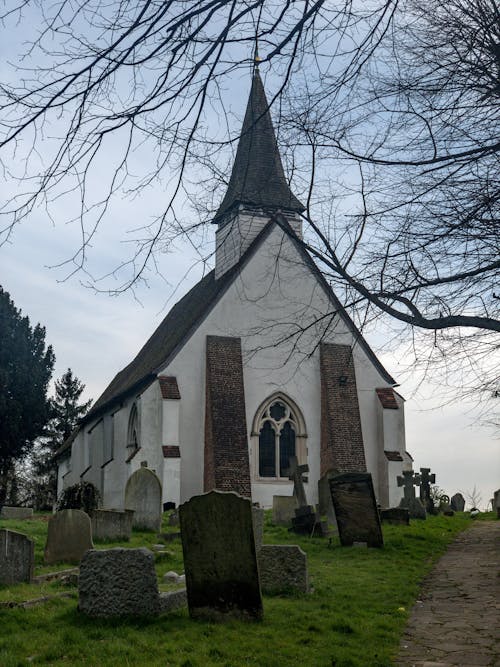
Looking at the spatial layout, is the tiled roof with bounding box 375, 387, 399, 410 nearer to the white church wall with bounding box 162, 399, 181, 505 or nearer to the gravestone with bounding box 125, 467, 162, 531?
the white church wall with bounding box 162, 399, 181, 505

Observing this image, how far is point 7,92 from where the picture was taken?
4637 mm

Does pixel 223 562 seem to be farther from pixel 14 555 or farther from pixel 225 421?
pixel 225 421

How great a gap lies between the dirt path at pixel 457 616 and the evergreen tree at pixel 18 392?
82.4 ft

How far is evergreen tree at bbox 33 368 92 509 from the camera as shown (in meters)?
41.0

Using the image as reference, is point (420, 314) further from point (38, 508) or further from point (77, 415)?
point (77, 415)

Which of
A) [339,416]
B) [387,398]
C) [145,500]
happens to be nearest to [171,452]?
[339,416]

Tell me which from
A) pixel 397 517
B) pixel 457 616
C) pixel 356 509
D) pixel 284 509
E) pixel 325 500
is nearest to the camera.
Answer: pixel 457 616

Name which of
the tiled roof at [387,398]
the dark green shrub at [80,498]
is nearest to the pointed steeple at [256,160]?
the dark green shrub at [80,498]

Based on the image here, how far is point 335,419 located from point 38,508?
18.2 meters

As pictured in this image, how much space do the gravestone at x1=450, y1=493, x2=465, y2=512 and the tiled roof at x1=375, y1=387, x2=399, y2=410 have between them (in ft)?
11.2

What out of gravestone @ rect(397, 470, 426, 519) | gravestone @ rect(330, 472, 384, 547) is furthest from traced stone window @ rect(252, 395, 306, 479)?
gravestone @ rect(330, 472, 384, 547)

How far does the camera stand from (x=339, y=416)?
24500 mm

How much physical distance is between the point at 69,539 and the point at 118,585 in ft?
12.8

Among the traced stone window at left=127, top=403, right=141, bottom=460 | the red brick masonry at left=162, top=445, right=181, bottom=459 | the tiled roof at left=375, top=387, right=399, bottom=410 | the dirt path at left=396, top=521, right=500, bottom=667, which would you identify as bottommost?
the dirt path at left=396, top=521, right=500, bottom=667
